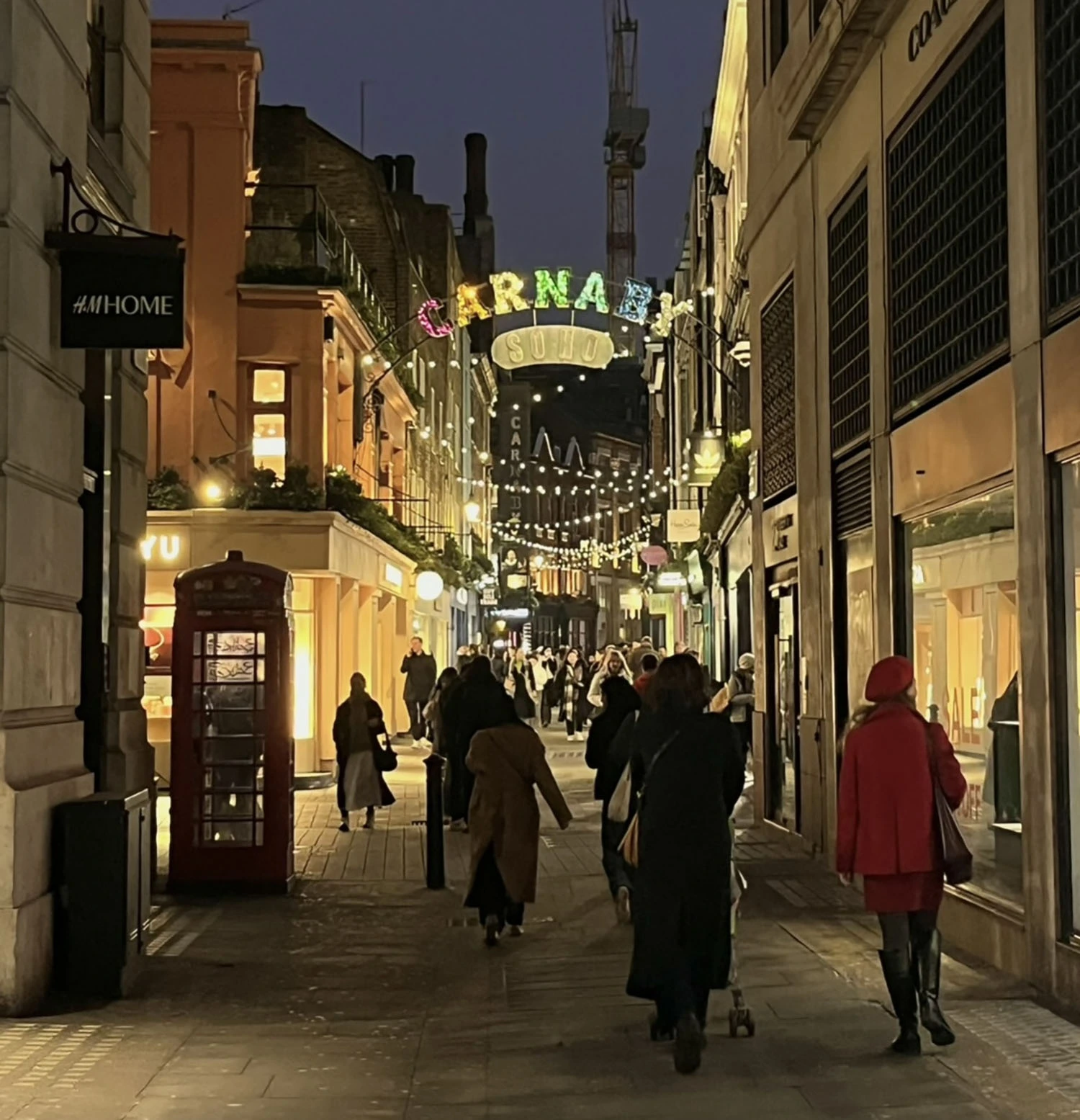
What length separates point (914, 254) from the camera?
11875 millimetres

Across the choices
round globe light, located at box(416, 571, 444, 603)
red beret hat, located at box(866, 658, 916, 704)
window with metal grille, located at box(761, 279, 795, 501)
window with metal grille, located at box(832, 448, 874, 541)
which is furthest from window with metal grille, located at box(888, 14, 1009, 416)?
round globe light, located at box(416, 571, 444, 603)

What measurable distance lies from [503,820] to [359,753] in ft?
21.8

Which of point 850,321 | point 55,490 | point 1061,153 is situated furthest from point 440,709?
point 1061,153

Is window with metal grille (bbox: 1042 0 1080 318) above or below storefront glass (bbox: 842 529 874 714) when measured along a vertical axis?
above

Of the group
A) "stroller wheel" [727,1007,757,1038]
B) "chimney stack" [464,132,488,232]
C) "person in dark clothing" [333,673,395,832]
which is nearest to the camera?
"stroller wheel" [727,1007,757,1038]

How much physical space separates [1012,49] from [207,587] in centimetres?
741

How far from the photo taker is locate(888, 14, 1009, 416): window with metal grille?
10.0 metres

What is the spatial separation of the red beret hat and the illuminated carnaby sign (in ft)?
61.5

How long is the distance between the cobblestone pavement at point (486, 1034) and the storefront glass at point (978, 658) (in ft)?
3.05

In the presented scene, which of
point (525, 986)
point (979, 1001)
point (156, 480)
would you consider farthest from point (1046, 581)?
point (156, 480)

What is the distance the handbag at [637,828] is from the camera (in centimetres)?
759

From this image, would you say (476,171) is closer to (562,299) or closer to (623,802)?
(562,299)

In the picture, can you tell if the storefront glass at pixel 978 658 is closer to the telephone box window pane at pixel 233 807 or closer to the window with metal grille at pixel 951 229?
the window with metal grille at pixel 951 229

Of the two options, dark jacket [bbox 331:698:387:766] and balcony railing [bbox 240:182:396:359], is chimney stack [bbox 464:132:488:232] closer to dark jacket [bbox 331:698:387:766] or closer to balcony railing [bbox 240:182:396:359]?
balcony railing [bbox 240:182:396:359]
